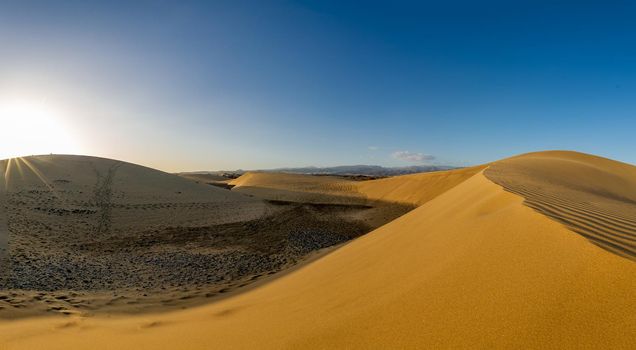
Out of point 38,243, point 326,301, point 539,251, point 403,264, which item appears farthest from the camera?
point 38,243

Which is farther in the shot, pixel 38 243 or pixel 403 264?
pixel 38 243

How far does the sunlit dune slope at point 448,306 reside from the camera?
156cm

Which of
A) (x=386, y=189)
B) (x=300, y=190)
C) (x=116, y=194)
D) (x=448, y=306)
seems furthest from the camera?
(x=300, y=190)

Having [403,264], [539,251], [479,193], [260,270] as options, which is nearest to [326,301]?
[403,264]

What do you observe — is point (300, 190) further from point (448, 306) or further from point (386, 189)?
point (448, 306)

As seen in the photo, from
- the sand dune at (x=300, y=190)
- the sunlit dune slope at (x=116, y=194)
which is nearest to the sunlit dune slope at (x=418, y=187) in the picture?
the sand dune at (x=300, y=190)

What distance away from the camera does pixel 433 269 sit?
2615 millimetres

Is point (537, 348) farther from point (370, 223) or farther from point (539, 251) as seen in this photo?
point (370, 223)

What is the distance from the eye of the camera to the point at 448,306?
1973 mm

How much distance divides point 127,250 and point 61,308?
18.3 feet

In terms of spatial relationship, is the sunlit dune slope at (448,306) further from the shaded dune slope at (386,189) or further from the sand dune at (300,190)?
the sand dune at (300,190)

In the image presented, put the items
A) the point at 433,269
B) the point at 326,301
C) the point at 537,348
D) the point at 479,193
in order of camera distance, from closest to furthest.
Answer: the point at 537,348
the point at 433,269
the point at 326,301
the point at 479,193

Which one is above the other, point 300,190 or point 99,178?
point 99,178

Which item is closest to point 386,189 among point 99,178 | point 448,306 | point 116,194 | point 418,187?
point 418,187
